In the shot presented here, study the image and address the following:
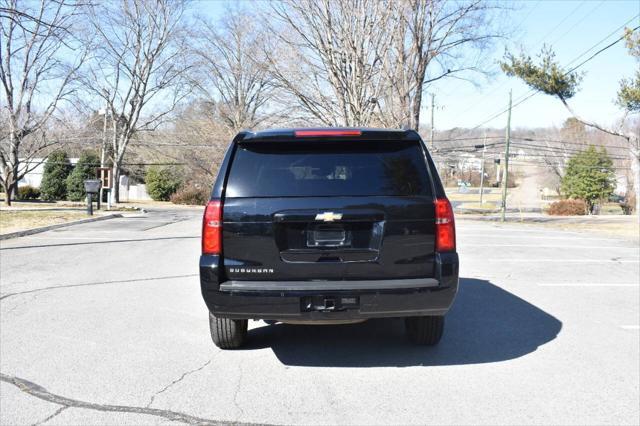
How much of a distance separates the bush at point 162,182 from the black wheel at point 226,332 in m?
42.9

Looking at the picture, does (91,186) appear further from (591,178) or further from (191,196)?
(591,178)

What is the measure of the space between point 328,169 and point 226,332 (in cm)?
169

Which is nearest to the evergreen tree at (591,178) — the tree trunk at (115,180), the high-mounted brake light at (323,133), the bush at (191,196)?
the bush at (191,196)

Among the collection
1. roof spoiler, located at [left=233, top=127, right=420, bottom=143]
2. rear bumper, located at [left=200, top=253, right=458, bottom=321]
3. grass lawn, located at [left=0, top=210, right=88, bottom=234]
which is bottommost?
grass lawn, located at [left=0, top=210, right=88, bottom=234]

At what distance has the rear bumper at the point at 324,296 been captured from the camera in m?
4.04

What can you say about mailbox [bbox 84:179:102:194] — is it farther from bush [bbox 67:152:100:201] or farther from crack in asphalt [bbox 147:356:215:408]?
crack in asphalt [bbox 147:356:215:408]

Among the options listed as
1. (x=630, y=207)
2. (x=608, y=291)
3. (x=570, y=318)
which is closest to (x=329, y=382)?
(x=570, y=318)

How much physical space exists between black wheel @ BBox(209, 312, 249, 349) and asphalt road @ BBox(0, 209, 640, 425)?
0.11 metres

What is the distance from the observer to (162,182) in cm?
4603

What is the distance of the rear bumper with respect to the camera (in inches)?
159

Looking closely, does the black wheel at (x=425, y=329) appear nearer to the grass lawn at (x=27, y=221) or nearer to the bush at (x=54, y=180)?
the grass lawn at (x=27, y=221)

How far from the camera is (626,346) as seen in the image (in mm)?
5250

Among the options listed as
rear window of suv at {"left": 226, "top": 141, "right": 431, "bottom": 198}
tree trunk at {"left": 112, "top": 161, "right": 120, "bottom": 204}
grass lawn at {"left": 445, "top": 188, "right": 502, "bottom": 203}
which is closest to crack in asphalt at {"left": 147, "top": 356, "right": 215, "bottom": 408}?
rear window of suv at {"left": 226, "top": 141, "right": 431, "bottom": 198}

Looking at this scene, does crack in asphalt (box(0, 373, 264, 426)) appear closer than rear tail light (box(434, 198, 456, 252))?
Yes
